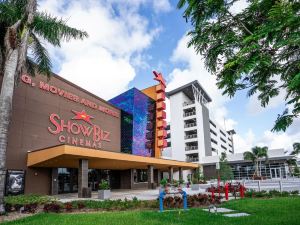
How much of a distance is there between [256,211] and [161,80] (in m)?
35.1

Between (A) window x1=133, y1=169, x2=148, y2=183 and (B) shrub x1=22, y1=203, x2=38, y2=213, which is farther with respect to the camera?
(A) window x1=133, y1=169, x2=148, y2=183

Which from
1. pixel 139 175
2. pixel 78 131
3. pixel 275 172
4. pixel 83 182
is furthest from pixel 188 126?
pixel 83 182

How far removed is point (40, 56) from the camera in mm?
18547

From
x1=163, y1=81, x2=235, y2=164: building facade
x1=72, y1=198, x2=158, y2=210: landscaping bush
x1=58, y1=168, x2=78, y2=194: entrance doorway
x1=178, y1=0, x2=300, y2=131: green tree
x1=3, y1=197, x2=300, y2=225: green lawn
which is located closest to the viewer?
x1=178, y1=0, x2=300, y2=131: green tree

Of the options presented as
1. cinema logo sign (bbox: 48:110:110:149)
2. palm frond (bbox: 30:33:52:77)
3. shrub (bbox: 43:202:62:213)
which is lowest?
shrub (bbox: 43:202:62:213)

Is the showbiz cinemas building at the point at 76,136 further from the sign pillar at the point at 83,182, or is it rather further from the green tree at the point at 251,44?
the green tree at the point at 251,44

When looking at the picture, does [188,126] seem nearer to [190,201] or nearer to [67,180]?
[67,180]

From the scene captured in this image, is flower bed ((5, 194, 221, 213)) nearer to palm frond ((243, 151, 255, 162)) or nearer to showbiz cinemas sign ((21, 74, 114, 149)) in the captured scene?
showbiz cinemas sign ((21, 74, 114, 149))

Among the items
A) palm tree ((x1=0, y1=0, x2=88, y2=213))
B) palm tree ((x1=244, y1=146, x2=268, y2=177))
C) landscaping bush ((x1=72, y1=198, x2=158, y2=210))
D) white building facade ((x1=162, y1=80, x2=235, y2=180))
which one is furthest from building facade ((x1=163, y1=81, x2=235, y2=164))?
palm tree ((x1=0, y1=0, x2=88, y2=213))

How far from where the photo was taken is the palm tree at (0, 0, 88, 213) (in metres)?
14.0

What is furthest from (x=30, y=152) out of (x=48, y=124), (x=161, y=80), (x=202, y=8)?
(x=161, y=80)

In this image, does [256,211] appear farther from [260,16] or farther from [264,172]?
[264,172]

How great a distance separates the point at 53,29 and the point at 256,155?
5435 centimetres

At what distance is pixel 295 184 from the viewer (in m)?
24.8
